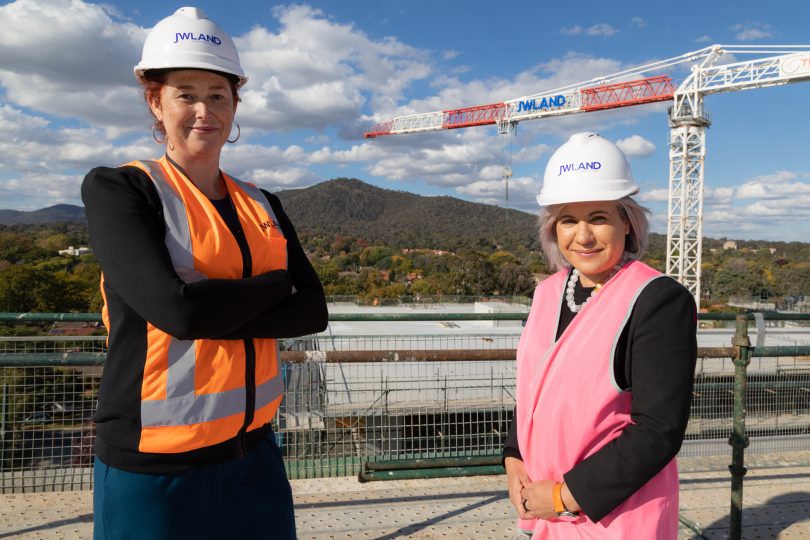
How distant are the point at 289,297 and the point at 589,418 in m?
0.93

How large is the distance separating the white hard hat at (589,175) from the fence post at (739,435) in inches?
72.8

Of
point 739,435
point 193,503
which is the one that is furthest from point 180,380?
point 739,435

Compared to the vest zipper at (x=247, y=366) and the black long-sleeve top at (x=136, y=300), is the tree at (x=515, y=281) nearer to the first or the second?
the vest zipper at (x=247, y=366)

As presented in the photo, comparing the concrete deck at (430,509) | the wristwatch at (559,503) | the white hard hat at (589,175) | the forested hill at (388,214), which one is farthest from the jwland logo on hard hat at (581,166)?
the forested hill at (388,214)

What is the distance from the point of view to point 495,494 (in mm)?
3559

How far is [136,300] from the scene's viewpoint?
1.33 meters

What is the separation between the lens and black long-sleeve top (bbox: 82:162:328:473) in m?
1.33

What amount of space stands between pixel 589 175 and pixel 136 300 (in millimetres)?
1229

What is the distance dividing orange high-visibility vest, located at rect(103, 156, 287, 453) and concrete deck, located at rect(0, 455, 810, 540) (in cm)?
191

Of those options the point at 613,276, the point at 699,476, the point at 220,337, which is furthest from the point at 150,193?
the point at 699,476

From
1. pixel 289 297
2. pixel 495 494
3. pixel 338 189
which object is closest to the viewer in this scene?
pixel 289 297

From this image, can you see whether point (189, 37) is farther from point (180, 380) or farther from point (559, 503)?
point (559, 503)

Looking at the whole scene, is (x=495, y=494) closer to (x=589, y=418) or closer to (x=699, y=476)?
(x=699, y=476)

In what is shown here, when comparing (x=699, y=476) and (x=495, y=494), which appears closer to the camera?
(x=495, y=494)
